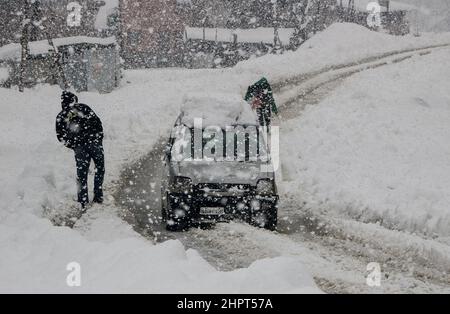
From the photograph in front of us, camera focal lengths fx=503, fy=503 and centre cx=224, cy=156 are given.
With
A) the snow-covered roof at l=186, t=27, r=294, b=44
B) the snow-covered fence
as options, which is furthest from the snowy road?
the snow-covered roof at l=186, t=27, r=294, b=44

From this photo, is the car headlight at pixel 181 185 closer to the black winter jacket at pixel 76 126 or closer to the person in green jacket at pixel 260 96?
the black winter jacket at pixel 76 126

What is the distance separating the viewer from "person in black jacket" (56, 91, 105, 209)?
8.90 metres

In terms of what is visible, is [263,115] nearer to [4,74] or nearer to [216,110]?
[216,110]

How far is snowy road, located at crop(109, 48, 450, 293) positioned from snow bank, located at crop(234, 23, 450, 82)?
1711 centimetres

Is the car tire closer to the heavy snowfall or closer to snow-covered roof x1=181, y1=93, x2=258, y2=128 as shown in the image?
the heavy snowfall

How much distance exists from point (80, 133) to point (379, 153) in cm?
781

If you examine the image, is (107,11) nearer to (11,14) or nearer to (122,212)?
(11,14)

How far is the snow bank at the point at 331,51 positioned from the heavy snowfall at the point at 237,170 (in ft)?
0.99

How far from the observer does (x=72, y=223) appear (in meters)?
8.27
